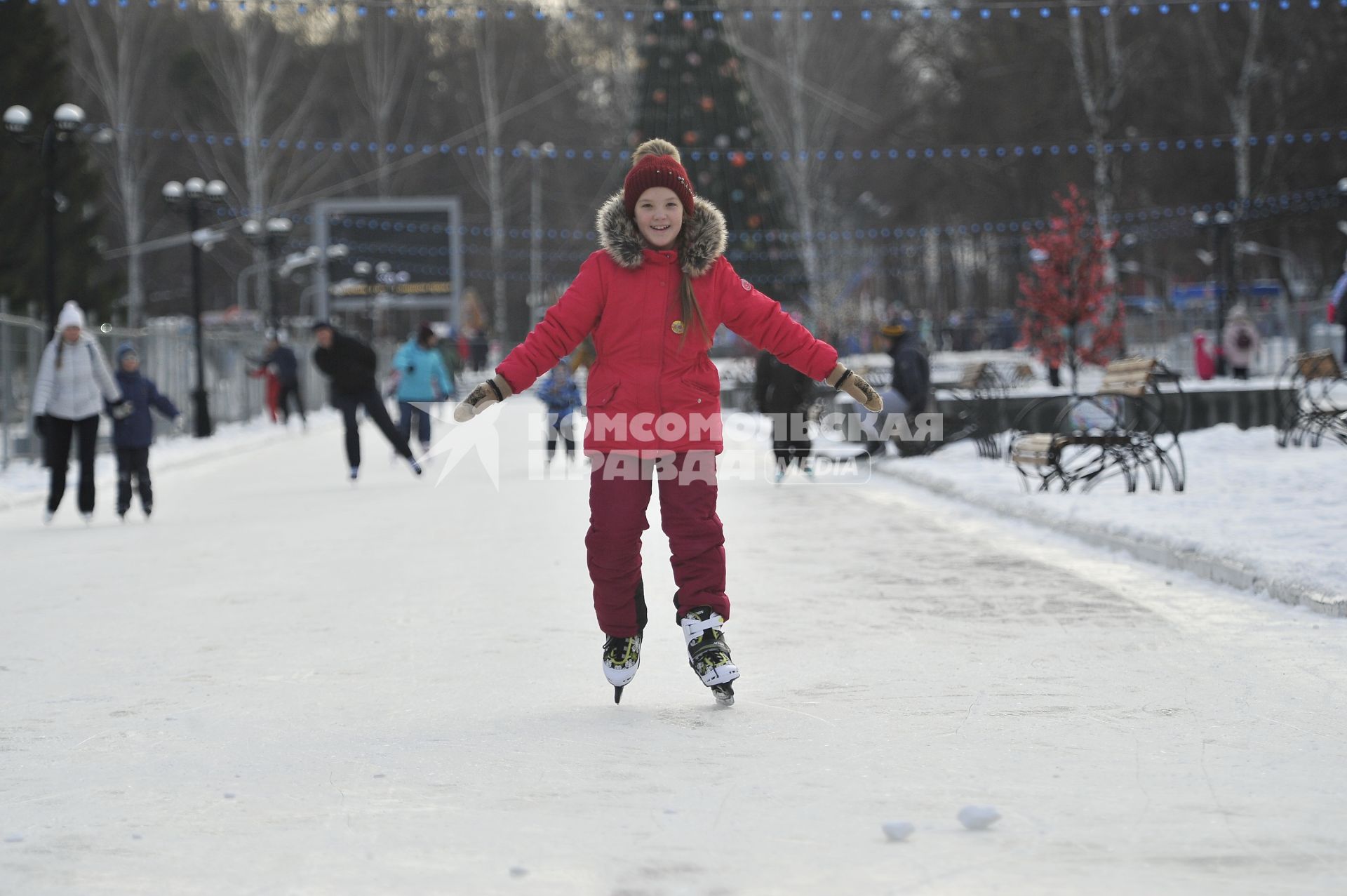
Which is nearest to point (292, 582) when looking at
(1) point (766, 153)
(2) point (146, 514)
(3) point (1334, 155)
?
(2) point (146, 514)

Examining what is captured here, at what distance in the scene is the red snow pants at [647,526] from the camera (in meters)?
5.73

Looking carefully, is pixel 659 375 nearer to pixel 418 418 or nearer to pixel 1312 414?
pixel 1312 414

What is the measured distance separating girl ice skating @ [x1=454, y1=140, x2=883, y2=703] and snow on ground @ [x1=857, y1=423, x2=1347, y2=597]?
10.5 feet

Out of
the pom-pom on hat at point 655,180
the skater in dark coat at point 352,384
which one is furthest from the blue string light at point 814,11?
the pom-pom on hat at point 655,180

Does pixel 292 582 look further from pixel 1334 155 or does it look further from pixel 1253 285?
pixel 1253 285

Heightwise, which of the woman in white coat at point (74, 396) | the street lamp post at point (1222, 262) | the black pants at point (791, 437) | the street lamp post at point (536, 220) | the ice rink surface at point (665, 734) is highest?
the street lamp post at point (536, 220)

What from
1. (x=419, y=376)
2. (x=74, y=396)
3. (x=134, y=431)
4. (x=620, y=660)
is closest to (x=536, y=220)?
(x=419, y=376)

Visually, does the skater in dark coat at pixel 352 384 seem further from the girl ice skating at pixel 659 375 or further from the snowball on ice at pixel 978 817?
the snowball on ice at pixel 978 817

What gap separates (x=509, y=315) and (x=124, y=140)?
888 inches

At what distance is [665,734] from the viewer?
Answer: 5.29m

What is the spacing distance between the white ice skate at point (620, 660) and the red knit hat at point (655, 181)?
1.34 metres

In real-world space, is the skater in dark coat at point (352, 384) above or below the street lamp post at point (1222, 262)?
below

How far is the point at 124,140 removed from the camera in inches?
2135

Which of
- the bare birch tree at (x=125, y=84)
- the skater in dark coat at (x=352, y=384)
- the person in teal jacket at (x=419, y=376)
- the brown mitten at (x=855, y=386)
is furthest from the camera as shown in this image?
the bare birch tree at (x=125, y=84)
